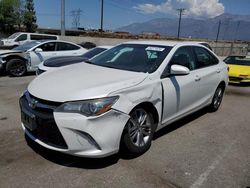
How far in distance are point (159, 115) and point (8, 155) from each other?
2169mm

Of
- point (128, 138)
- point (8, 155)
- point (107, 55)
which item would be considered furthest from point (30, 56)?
point (128, 138)

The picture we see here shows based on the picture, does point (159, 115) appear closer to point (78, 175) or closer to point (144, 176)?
point (144, 176)

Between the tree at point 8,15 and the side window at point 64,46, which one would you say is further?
the tree at point 8,15

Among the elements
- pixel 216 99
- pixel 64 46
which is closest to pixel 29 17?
pixel 64 46

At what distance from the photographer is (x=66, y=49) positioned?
10.5 meters

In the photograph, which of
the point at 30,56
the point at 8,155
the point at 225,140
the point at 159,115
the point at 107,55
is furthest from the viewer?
the point at 30,56

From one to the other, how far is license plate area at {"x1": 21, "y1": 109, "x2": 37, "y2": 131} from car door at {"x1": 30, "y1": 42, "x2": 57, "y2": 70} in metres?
6.97

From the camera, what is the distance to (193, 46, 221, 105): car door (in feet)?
15.4

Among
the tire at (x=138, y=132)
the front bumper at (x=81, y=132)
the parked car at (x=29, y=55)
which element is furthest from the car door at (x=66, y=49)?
the front bumper at (x=81, y=132)

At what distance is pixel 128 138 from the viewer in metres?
3.24

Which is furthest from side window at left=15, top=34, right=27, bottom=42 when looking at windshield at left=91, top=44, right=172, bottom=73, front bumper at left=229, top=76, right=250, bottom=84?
windshield at left=91, top=44, right=172, bottom=73

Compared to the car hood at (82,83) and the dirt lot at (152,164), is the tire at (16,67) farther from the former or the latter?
the car hood at (82,83)

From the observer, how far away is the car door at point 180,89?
3.78m

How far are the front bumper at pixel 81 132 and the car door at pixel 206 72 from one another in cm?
222
